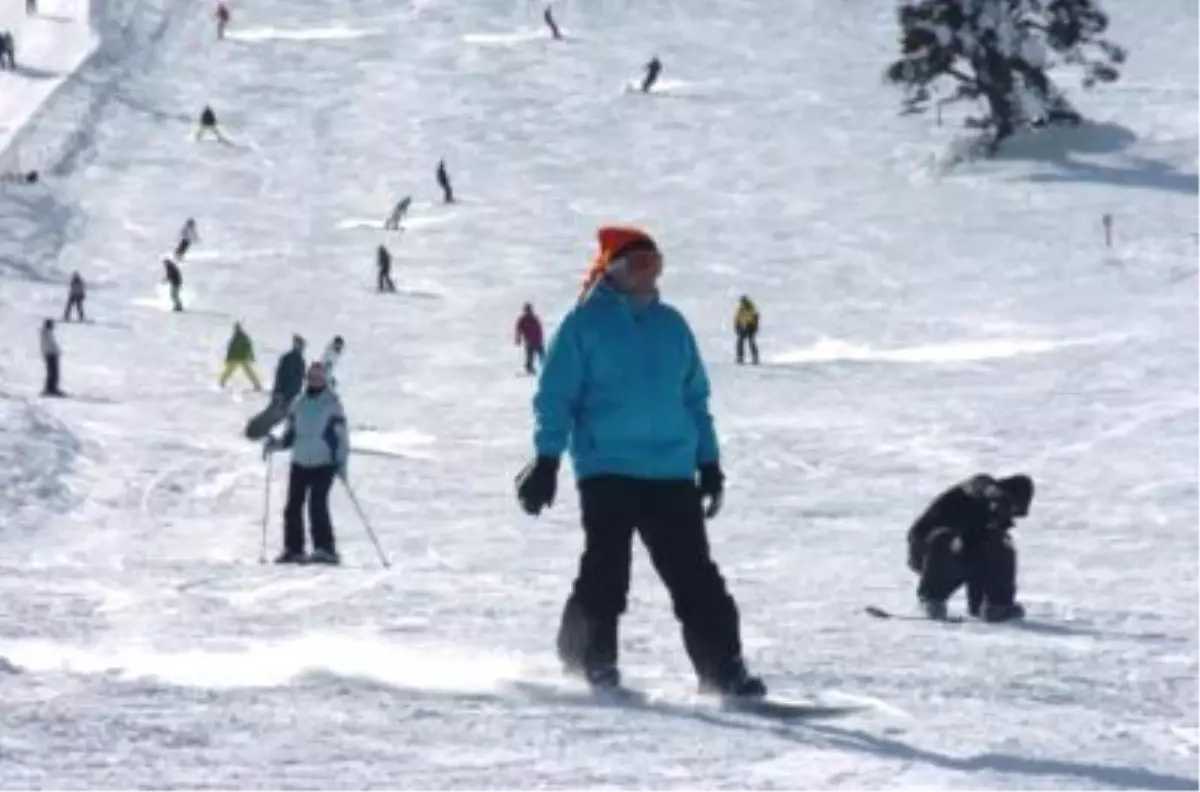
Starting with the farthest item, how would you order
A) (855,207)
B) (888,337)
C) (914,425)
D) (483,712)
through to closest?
(855,207) < (888,337) < (914,425) < (483,712)

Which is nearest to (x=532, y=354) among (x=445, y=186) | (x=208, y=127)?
(x=445, y=186)

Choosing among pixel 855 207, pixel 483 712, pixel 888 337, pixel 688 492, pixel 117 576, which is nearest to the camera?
pixel 483 712

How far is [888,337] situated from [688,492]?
28.1 meters

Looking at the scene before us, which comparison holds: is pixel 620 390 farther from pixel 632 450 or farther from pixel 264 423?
pixel 264 423

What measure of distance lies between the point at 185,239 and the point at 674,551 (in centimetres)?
3808

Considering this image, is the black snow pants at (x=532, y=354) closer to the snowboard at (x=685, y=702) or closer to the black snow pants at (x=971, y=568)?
the black snow pants at (x=971, y=568)

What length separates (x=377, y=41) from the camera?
228 ft

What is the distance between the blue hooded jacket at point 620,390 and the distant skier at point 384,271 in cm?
3359

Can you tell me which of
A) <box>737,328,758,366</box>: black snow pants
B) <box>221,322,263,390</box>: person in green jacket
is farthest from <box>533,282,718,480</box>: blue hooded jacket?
<box>737,328,758,366</box>: black snow pants

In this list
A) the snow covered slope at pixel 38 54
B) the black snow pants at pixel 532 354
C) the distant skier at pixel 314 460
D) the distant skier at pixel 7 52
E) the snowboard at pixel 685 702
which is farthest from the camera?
the distant skier at pixel 7 52

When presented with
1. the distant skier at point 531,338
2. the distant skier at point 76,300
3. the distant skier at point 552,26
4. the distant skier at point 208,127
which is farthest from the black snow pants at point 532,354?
the distant skier at point 552,26

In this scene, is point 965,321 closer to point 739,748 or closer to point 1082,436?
point 1082,436

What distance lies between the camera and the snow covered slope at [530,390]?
20.7 feet

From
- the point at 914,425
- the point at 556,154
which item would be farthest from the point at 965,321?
the point at 556,154
